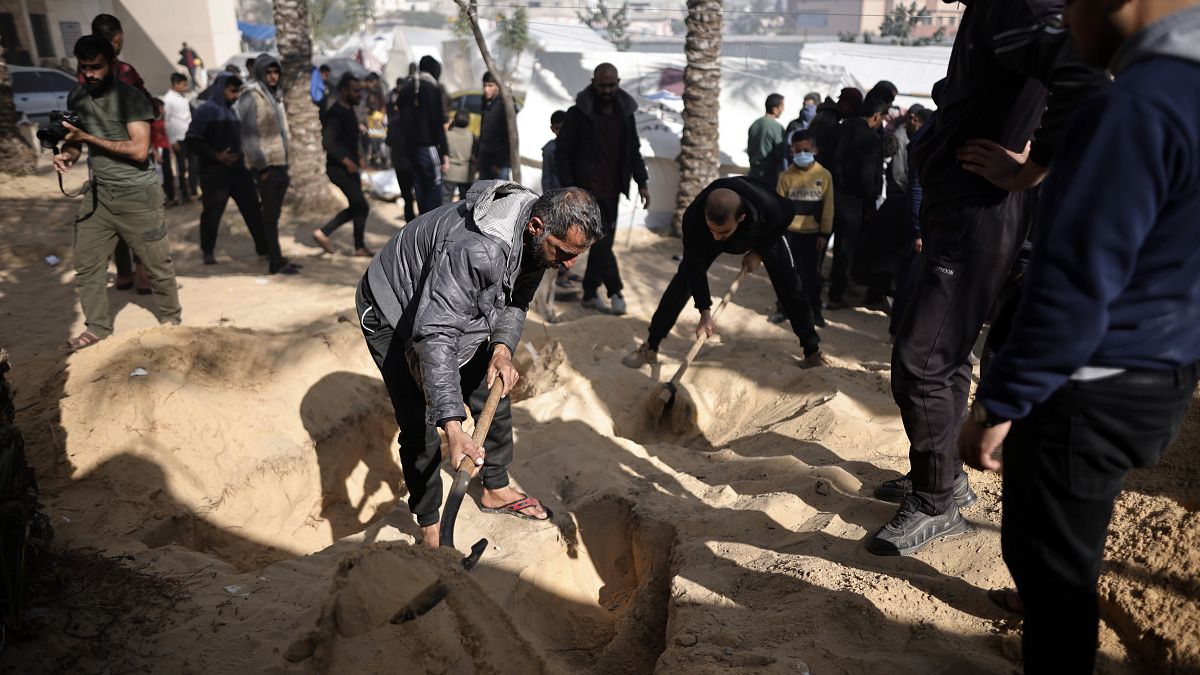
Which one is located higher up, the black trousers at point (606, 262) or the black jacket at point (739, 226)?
the black jacket at point (739, 226)

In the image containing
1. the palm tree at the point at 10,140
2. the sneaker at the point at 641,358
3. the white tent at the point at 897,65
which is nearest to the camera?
the sneaker at the point at 641,358

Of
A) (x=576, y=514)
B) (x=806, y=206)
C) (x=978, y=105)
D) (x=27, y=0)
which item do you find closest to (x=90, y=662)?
(x=576, y=514)

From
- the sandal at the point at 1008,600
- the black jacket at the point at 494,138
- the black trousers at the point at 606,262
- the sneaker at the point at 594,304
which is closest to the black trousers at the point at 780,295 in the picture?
the black trousers at the point at 606,262

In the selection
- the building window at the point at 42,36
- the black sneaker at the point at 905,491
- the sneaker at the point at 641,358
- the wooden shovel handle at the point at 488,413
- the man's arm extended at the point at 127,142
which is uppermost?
the building window at the point at 42,36

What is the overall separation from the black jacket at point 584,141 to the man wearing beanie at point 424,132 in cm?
216

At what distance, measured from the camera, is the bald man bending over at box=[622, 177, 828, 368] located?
5.04 metres

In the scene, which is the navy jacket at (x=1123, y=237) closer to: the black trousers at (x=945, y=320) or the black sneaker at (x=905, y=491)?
the black trousers at (x=945, y=320)

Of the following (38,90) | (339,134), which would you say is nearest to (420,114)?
(339,134)

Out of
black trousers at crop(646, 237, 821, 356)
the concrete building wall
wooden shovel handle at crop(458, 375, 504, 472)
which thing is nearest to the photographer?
wooden shovel handle at crop(458, 375, 504, 472)

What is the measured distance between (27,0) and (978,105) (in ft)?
92.0

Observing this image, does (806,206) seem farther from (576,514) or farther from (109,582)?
(109,582)

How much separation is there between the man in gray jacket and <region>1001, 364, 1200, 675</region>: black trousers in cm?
177

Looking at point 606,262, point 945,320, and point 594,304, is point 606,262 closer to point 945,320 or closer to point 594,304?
point 594,304

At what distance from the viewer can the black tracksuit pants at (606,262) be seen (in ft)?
23.6
